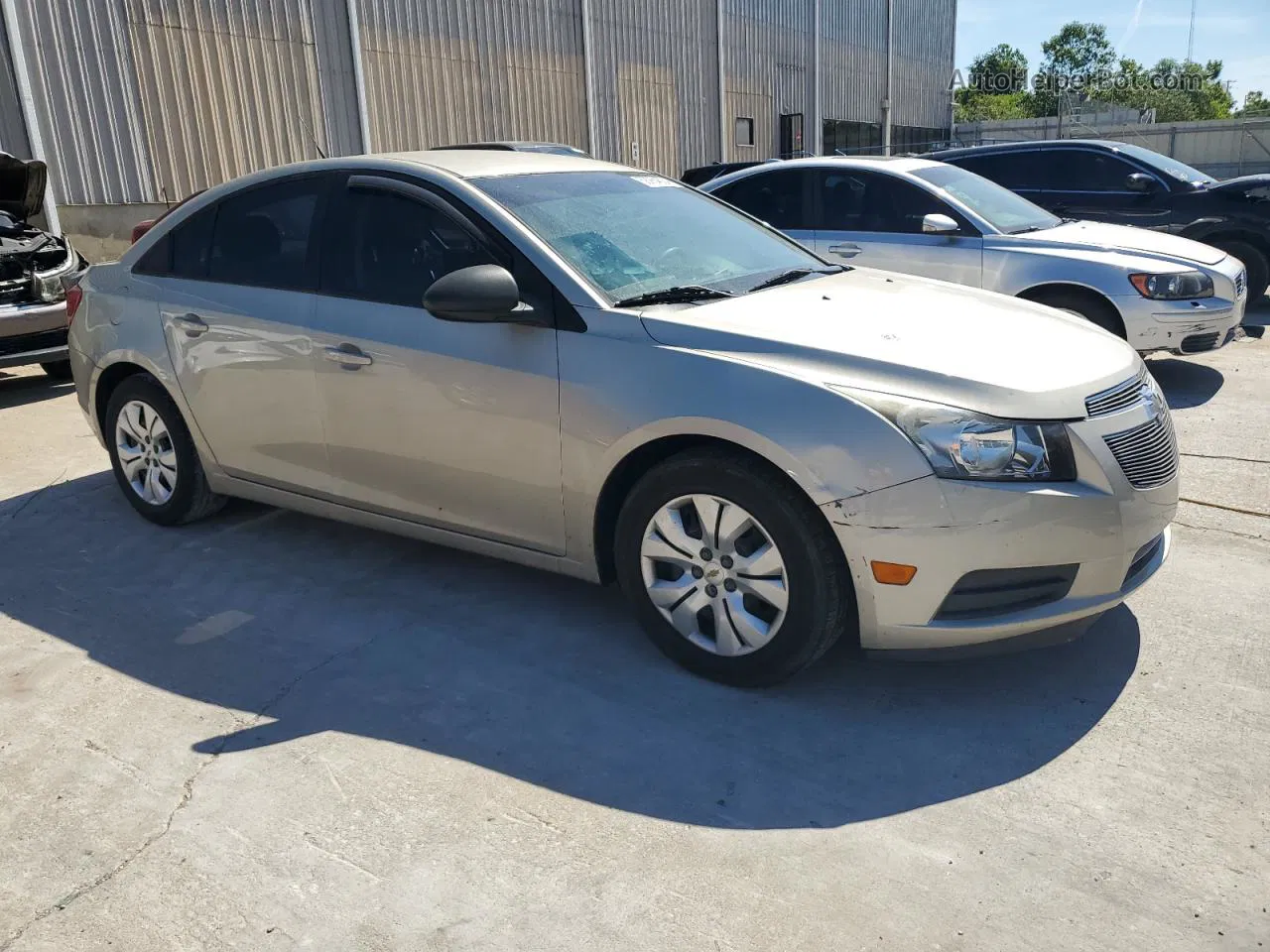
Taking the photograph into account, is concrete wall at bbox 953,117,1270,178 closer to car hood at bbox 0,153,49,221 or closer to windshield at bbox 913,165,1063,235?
windshield at bbox 913,165,1063,235

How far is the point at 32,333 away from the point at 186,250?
165 inches

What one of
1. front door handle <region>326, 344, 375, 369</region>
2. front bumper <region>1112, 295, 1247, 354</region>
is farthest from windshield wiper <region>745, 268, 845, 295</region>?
front bumper <region>1112, 295, 1247, 354</region>

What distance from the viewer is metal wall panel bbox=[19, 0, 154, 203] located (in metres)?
11.9

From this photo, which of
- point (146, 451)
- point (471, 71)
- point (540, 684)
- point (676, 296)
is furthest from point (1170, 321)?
point (471, 71)

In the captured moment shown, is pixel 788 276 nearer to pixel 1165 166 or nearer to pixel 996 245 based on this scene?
pixel 996 245

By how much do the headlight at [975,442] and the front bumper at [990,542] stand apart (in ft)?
0.14

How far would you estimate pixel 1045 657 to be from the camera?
11.6ft

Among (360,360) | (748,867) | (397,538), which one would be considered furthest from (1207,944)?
(397,538)

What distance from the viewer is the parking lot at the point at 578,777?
94.7 inches

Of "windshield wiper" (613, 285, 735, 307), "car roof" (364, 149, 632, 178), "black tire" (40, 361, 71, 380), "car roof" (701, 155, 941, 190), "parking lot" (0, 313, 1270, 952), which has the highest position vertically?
"car roof" (364, 149, 632, 178)

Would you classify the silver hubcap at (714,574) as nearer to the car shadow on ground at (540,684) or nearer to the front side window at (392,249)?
the car shadow on ground at (540,684)

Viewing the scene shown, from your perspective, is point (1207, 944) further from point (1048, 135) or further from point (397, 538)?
point (1048, 135)

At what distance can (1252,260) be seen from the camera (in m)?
10.1

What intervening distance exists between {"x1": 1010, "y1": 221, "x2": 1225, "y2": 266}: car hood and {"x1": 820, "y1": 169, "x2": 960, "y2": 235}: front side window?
0.70m
